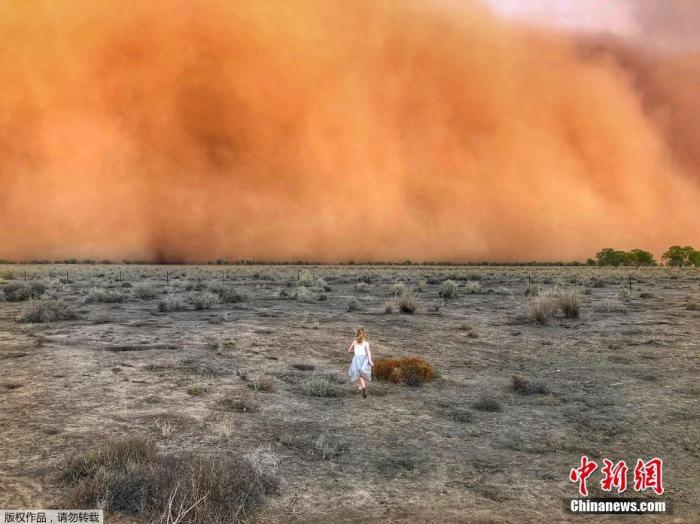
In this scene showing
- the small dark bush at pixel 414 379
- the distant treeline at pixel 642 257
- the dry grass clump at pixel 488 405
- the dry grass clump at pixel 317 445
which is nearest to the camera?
the dry grass clump at pixel 317 445

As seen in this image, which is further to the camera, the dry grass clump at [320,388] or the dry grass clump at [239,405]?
the dry grass clump at [320,388]

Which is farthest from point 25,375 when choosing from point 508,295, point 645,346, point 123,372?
point 508,295

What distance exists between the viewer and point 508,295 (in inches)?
1468

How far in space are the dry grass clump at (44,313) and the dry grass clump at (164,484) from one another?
16505 millimetres

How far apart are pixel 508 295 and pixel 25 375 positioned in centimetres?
3075

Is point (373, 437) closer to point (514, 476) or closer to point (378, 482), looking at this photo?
point (378, 482)

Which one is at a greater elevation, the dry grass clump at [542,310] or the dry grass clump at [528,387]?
the dry grass clump at [542,310]

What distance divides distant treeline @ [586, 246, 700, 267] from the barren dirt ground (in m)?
156

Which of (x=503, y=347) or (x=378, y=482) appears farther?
(x=503, y=347)

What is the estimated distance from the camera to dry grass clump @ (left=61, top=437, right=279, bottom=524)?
239 inches

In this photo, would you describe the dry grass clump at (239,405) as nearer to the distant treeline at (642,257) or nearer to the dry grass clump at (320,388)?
the dry grass clump at (320,388)

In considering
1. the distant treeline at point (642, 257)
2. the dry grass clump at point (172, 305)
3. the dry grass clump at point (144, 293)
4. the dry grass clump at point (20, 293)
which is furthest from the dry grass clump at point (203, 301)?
the distant treeline at point (642, 257)

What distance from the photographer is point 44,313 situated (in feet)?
70.5

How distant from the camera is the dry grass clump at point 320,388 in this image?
1155 cm
